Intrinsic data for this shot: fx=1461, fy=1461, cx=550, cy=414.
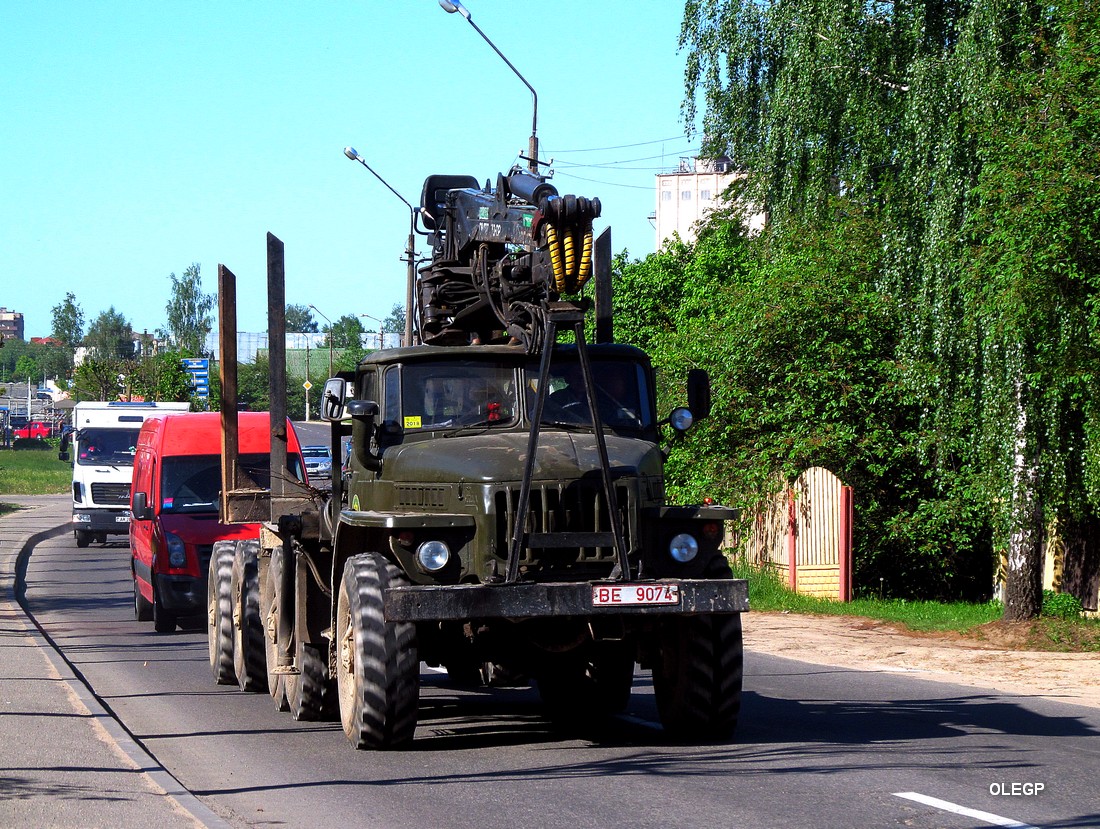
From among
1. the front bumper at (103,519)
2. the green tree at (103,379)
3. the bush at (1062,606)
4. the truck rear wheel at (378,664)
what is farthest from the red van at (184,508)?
the green tree at (103,379)

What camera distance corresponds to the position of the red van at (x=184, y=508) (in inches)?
675

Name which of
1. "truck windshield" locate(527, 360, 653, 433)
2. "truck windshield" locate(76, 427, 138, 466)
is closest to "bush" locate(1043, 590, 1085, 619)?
"truck windshield" locate(527, 360, 653, 433)

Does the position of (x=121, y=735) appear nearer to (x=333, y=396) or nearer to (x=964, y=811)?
(x=333, y=396)

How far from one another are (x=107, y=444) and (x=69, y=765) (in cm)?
2628

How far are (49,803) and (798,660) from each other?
9722mm

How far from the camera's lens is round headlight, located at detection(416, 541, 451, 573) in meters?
8.95

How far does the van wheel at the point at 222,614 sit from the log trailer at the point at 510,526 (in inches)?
67.6

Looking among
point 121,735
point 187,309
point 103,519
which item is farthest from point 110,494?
point 187,309

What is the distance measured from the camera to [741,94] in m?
21.5

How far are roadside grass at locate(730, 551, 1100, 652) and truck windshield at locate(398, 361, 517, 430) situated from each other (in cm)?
781

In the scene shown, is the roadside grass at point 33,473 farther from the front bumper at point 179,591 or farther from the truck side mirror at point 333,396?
the truck side mirror at point 333,396

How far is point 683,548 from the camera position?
9398 millimetres

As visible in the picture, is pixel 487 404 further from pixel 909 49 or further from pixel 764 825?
pixel 909 49

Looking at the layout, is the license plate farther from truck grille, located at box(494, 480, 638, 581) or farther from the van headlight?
the van headlight
